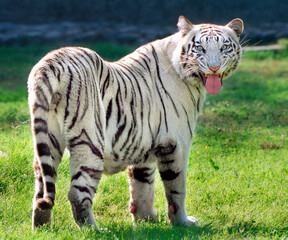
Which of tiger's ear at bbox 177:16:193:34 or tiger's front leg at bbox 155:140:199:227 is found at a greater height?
tiger's ear at bbox 177:16:193:34

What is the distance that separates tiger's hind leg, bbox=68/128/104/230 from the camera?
12.6 ft

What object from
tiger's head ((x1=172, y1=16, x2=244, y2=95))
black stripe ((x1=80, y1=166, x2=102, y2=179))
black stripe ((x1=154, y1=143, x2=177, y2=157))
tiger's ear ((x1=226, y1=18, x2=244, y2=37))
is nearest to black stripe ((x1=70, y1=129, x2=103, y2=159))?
black stripe ((x1=80, y1=166, x2=102, y2=179))

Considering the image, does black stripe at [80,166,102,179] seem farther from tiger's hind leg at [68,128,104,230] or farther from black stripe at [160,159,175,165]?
black stripe at [160,159,175,165]

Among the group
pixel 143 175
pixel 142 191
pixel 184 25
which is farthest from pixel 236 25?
pixel 142 191

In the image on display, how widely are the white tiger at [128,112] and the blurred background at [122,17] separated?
10280mm

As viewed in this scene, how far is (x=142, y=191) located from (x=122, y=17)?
1134cm

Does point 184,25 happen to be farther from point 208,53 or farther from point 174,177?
point 174,177

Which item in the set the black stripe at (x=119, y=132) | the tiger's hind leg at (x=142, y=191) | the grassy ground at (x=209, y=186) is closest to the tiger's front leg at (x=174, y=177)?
the grassy ground at (x=209, y=186)

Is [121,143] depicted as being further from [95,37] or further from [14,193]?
[95,37]

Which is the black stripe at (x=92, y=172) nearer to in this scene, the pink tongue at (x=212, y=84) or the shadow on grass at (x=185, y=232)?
the shadow on grass at (x=185, y=232)

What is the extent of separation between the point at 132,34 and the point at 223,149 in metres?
8.90

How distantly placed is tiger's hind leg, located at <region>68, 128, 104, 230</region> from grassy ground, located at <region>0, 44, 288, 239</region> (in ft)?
0.58

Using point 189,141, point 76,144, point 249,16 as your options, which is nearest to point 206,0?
point 249,16

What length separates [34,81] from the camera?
371 centimetres
